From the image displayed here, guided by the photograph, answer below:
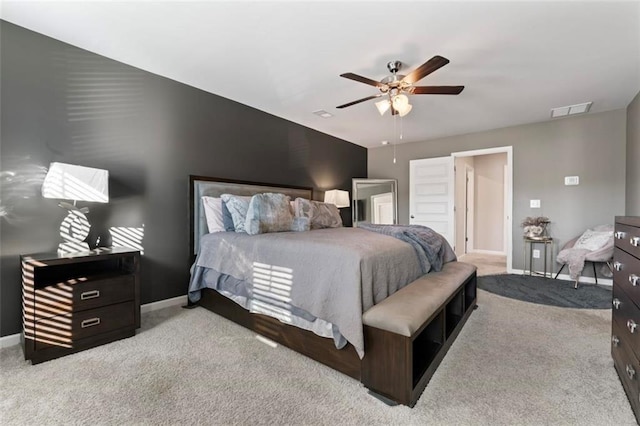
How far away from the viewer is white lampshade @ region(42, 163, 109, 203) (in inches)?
80.9

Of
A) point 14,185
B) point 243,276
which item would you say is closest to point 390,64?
point 243,276

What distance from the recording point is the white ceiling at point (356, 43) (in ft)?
6.50

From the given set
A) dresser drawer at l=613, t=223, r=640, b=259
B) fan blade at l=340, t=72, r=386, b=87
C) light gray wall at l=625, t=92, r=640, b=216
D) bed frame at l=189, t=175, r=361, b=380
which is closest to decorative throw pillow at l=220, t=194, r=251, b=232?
bed frame at l=189, t=175, r=361, b=380

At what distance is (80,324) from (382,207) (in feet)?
16.5

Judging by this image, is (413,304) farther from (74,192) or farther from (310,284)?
(74,192)

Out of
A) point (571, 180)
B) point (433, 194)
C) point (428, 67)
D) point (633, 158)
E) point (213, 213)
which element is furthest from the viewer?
point (433, 194)

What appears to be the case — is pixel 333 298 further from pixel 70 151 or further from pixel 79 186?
pixel 70 151

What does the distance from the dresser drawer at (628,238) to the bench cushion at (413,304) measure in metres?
1.00

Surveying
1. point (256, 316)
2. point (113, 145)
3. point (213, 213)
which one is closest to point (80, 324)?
point (256, 316)

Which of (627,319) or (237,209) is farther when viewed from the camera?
(237,209)

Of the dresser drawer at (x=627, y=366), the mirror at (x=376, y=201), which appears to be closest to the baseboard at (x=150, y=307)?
the dresser drawer at (x=627, y=366)

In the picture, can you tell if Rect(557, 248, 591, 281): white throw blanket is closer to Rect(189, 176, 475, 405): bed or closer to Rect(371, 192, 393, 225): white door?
Rect(189, 176, 475, 405): bed

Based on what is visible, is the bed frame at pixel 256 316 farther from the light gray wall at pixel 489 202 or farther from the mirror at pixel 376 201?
the light gray wall at pixel 489 202

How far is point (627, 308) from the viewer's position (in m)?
1.62
